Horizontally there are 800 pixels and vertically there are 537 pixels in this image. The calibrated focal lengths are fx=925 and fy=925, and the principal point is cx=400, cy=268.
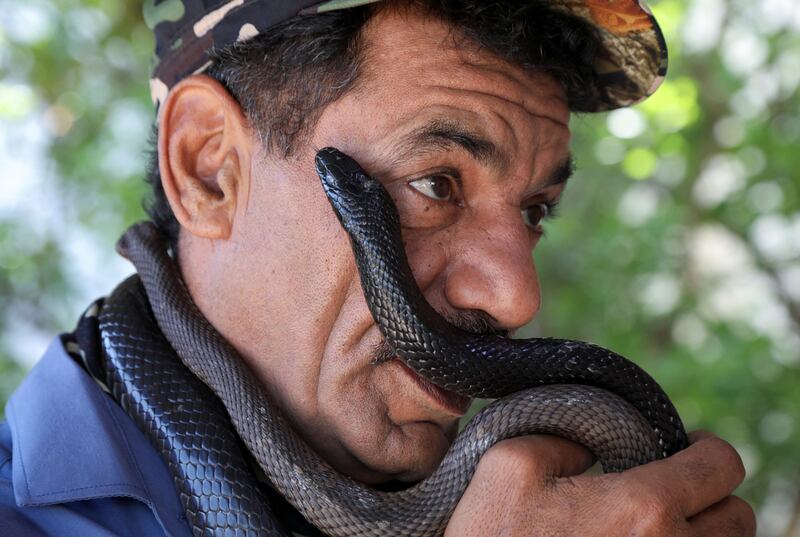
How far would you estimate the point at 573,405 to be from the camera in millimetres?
2537

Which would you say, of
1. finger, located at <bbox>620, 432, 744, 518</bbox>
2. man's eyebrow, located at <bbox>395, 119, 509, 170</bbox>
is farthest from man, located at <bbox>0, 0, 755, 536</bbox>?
finger, located at <bbox>620, 432, 744, 518</bbox>

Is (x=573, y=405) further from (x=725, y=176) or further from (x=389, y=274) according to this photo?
(x=725, y=176)

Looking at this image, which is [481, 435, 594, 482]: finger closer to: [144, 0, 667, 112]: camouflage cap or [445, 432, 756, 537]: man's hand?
[445, 432, 756, 537]: man's hand

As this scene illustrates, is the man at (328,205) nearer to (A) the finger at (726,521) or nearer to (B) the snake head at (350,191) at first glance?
(B) the snake head at (350,191)

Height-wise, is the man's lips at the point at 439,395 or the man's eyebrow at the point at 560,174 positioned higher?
the man's eyebrow at the point at 560,174

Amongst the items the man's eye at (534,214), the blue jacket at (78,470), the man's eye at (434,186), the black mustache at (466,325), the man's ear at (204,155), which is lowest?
the man's eye at (534,214)

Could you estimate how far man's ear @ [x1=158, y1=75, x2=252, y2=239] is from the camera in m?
2.97

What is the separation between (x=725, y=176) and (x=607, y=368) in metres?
5.76

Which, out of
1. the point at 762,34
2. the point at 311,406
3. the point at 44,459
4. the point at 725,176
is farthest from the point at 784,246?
the point at 44,459

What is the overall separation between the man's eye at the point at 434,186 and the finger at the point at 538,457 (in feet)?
2.69

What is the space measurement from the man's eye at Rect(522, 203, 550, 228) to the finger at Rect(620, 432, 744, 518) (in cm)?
105

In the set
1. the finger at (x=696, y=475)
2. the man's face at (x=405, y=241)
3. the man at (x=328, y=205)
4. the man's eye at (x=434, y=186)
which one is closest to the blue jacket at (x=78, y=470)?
the man at (x=328, y=205)

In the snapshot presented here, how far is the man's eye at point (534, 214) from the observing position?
3.25 metres

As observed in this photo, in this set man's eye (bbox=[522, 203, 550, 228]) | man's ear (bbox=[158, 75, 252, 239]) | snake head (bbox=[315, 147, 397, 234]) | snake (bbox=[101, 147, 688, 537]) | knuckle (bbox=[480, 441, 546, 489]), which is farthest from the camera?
man's eye (bbox=[522, 203, 550, 228])
